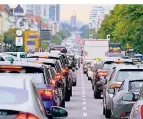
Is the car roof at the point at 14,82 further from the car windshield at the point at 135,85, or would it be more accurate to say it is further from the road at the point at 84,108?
the road at the point at 84,108

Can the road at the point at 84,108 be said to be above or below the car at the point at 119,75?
below

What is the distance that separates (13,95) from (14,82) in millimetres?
396

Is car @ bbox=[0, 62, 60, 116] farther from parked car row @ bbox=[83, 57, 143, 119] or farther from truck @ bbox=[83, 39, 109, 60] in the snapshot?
truck @ bbox=[83, 39, 109, 60]

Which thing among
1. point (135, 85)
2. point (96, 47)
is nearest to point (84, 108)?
point (135, 85)

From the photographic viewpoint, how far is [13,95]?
8336mm

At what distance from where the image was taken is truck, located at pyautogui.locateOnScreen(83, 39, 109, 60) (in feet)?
190

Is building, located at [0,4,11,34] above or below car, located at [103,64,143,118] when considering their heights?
below

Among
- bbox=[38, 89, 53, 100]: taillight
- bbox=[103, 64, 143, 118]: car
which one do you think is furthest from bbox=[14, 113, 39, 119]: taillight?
bbox=[103, 64, 143, 118]: car

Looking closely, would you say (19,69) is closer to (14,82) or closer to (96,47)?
(14,82)

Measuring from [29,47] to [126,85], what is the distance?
8767 centimetres

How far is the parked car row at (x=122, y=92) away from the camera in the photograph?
12.9 m

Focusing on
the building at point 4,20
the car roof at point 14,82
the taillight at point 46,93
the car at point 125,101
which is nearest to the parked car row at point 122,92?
the car at point 125,101

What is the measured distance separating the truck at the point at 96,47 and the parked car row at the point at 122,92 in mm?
27791

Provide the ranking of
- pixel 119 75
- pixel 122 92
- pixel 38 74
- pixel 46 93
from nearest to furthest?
pixel 46 93 < pixel 38 74 < pixel 122 92 < pixel 119 75
